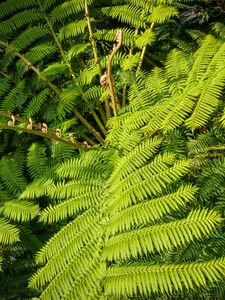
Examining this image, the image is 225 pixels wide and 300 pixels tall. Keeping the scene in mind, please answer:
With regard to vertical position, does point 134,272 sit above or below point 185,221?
below

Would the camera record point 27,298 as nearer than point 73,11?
Yes

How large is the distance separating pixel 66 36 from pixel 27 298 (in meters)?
1.72

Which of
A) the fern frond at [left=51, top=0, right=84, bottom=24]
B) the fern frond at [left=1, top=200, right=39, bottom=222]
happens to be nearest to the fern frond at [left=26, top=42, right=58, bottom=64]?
the fern frond at [left=51, top=0, right=84, bottom=24]

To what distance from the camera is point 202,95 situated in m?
1.77

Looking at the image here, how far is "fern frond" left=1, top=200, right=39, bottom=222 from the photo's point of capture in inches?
84.9

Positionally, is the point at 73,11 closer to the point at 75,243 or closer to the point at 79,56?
the point at 79,56

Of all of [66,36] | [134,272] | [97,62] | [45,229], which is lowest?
[45,229]

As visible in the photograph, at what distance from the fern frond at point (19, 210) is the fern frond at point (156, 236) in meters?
0.64

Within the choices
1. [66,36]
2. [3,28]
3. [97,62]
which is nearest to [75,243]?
[97,62]

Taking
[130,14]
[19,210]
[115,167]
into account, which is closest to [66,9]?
[130,14]

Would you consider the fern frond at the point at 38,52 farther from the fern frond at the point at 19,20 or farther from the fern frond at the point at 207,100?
the fern frond at the point at 207,100

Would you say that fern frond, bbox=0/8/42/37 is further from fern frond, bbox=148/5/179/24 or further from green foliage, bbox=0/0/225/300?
fern frond, bbox=148/5/179/24

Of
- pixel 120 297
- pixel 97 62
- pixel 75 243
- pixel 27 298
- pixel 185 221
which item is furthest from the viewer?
pixel 97 62

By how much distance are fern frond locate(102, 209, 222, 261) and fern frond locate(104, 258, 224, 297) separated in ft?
0.19
